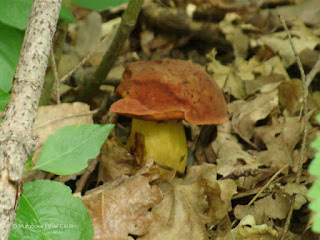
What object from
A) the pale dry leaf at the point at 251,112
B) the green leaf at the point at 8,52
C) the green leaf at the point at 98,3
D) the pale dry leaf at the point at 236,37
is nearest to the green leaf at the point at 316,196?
the green leaf at the point at 98,3

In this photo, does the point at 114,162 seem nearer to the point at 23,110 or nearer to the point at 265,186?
the point at 265,186

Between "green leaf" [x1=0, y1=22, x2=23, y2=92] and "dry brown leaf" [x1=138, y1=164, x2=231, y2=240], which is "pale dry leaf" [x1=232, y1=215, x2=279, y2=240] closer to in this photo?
"dry brown leaf" [x1=138, y1=164, x2=231, y2=240]

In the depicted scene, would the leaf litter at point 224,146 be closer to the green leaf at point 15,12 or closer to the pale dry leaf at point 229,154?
the pale dry leaf at point 229,154

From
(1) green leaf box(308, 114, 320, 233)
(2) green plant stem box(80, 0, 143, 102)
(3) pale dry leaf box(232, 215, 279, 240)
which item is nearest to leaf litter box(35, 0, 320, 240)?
(3) pale dry leaf box(232, 215, 279, 240)

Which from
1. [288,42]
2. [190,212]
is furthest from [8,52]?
[288,42]

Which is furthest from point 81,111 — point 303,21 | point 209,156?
point 303,21

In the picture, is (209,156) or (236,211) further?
(209,156)

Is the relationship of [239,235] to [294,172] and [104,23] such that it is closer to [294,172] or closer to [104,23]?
[294,172]
